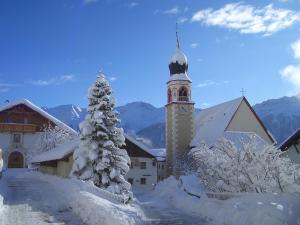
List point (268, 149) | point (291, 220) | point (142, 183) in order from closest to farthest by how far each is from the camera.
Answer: point (291, 220), point (268, 149), point (142, 183)

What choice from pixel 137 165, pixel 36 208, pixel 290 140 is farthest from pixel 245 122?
pixel 36 208

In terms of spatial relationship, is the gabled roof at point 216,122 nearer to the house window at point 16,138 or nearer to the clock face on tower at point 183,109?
the clock face on tower at point 183,109

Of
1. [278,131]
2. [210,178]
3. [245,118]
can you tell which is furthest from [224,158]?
[278,131]

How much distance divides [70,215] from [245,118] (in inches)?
1279

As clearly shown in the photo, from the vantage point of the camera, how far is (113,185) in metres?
27.1

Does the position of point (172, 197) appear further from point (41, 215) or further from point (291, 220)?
point (291, 220)

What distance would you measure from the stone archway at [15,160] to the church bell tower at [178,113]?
19.6 metres

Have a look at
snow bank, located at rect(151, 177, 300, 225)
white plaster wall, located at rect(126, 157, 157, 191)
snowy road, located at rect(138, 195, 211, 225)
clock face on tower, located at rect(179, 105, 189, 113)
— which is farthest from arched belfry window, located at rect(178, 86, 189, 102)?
snowy road, located at rect(138, 195, 211, 225)

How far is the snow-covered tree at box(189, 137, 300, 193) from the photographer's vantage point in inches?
842

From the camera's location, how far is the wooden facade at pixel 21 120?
55.6m

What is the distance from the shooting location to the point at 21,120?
5678 centimetres

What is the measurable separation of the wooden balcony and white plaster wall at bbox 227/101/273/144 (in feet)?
84.2

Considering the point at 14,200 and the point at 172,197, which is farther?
the point at 172,197

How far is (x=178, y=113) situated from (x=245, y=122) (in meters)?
7.73
